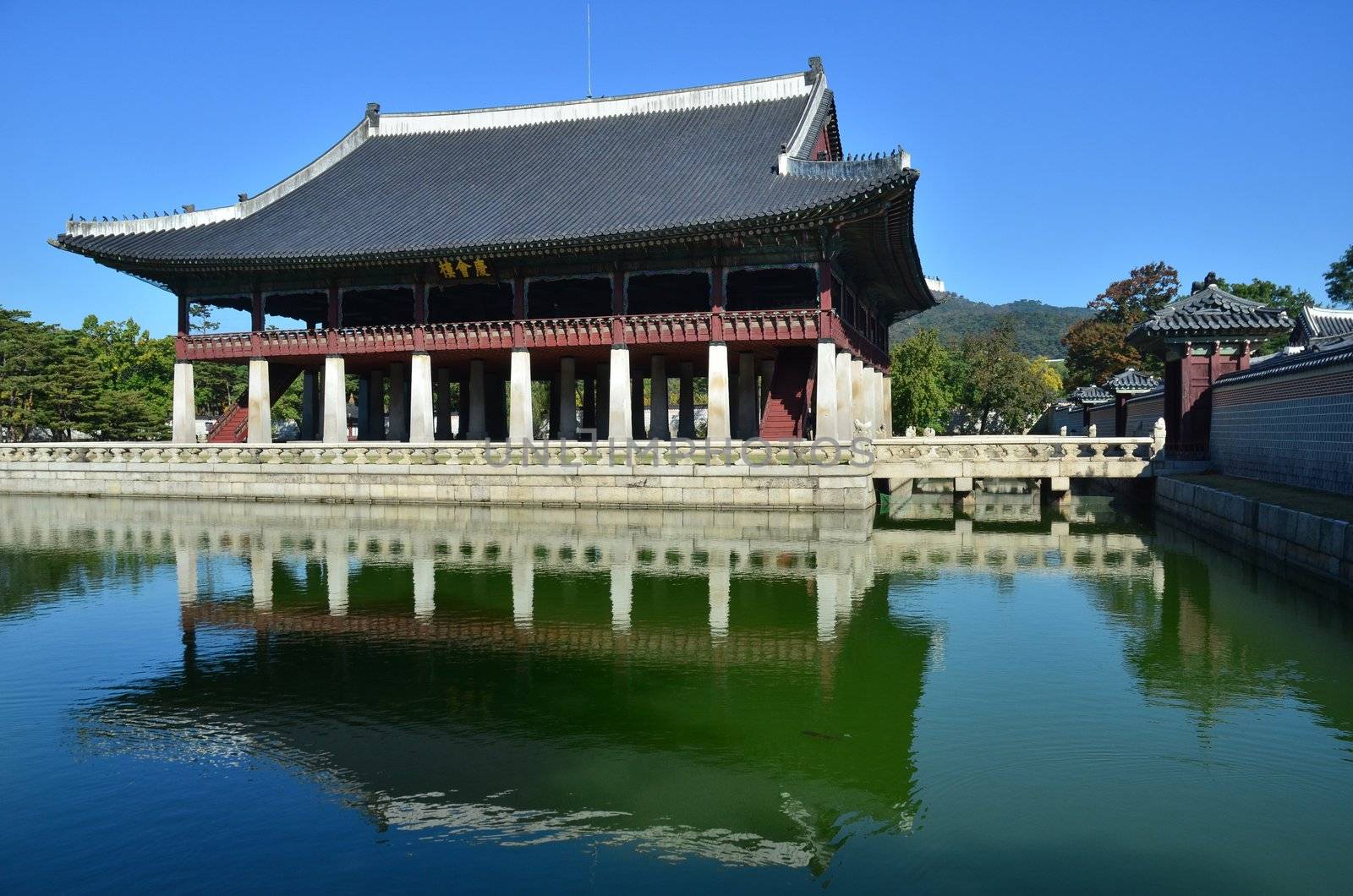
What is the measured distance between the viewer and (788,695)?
33.1ft

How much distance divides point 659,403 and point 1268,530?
72.9 ft

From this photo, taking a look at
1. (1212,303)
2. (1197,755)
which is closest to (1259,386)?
(1212,303)

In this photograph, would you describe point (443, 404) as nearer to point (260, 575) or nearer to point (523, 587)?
point (260, 575)

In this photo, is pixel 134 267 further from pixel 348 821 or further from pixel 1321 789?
pixel 1321 789

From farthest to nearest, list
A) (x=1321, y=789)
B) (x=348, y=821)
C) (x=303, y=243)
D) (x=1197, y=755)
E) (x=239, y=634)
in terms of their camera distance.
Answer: (x=303, y=243)
(x=239, y=634)
(x=1197, y=755)
(x=1321, y=789)
(x=348, y=821)

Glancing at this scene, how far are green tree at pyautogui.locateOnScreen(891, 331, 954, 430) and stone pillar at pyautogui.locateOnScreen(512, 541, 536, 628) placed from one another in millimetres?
33773

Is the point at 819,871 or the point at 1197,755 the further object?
the point at 1197,755

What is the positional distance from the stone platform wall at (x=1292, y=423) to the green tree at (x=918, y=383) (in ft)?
73.1

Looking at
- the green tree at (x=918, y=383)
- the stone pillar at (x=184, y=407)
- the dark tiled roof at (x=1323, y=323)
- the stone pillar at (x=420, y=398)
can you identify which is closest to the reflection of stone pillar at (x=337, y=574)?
the stone pillar at (x=420, y=398)

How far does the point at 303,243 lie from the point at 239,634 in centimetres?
2594

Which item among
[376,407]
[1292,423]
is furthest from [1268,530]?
[376,407]

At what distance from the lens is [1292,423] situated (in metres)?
22.4

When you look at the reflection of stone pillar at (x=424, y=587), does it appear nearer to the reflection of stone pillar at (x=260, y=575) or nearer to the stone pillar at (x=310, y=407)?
the reflection of stone pillar at (x=260, y=575)

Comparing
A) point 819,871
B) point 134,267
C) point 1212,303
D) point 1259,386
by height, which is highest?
point 134,267
